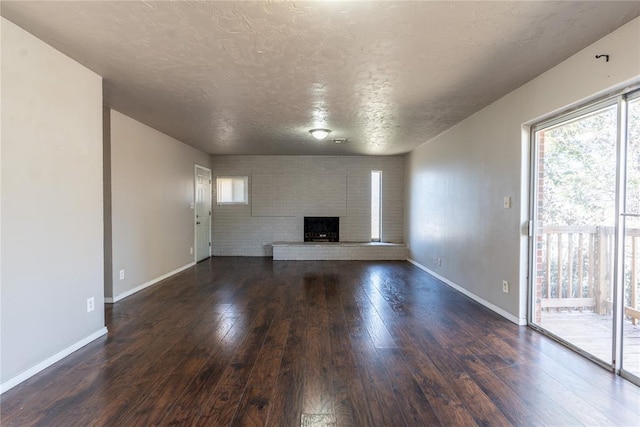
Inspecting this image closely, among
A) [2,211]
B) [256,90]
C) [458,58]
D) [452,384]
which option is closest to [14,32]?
[2,211]

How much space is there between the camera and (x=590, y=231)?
2.60 metres

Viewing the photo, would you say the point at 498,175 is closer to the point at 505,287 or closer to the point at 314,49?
the point at 505,287

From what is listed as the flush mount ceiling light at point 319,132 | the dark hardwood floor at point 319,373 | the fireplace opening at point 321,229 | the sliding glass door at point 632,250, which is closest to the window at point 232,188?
the fireplace opening at point 321,229

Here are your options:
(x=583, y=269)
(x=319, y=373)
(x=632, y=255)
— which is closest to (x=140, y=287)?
(x=319, y=373)

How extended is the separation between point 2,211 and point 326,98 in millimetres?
2811

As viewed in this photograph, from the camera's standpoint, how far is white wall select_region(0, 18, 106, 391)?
2059 millimetres

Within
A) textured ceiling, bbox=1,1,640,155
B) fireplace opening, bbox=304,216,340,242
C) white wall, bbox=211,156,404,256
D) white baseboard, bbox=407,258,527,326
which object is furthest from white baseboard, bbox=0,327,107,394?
fireplace opening, bbox=304,216,340,242

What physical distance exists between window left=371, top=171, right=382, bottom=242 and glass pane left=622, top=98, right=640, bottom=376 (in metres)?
5.45

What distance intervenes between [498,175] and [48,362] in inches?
174

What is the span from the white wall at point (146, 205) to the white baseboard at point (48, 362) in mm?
1251

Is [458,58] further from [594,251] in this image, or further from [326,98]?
[594,251]

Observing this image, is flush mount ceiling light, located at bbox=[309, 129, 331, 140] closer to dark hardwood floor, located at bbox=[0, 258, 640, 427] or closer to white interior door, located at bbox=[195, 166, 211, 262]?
dark hardwood floor, located at bbox=[0, 258, 640, 427]

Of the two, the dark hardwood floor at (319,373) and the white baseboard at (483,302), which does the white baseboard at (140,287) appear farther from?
the white baseboard at (483,302)

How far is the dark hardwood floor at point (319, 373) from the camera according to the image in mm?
1797
